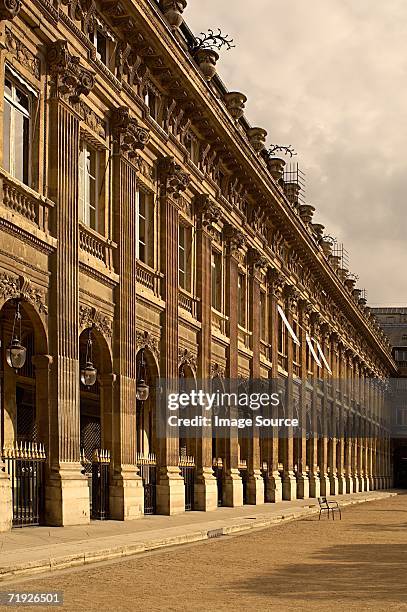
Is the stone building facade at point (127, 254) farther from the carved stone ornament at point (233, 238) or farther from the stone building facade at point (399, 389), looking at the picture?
the stone building facade at point (399, 389)

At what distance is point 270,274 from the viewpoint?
46688mm

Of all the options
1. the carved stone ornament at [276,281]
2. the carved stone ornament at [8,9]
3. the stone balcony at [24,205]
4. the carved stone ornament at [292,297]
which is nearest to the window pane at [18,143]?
the stone balcony at [24,205]

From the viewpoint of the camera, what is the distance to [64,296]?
23141 mm

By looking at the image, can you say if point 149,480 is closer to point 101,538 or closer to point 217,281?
point 101,538

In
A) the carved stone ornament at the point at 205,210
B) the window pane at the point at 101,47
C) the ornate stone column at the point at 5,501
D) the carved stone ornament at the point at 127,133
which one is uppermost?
the window pane at the point at 101,47

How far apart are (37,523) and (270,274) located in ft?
85.4

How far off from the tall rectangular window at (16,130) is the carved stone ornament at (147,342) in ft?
23.9

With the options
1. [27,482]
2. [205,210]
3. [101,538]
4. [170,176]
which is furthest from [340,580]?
[205,210]

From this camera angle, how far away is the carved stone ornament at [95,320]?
2459 centimetres

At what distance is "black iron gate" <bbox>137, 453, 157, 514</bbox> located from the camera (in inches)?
1153

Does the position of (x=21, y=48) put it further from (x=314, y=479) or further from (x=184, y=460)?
(x=314, y=479)

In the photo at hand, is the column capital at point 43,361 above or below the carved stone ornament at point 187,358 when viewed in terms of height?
below

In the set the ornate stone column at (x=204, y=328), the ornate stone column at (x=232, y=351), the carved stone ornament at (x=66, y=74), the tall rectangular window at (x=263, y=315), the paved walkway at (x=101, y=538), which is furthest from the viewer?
the tall rectangular window at (x=263, y=315)

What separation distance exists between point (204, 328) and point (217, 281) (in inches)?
156
